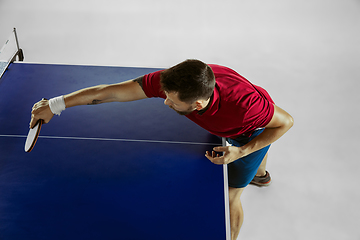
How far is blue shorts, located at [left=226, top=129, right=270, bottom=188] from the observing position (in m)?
2.78

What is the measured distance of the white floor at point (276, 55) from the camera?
369cm

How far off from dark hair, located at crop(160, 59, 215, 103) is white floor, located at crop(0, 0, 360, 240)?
1.93 meters

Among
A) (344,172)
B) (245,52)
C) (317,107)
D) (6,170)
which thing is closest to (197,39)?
(245,52)

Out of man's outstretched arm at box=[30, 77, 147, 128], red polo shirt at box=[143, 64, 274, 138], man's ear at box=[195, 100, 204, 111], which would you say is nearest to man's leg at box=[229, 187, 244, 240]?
red polo shirt at box=[143, 64, 274, 138]

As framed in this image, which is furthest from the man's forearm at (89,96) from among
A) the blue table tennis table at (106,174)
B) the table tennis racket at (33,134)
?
the blue table tennis table at (106,174)

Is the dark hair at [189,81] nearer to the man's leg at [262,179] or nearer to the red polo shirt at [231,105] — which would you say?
the red polo shirt at [231,105]

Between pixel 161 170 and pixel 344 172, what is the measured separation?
2.54m

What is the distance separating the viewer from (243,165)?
9.37 feet

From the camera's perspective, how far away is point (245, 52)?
18.0ft

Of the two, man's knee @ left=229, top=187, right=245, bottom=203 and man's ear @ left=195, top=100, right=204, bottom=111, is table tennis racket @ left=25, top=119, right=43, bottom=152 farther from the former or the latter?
man's knee @ left=229, top=187, right=245, bottom=203

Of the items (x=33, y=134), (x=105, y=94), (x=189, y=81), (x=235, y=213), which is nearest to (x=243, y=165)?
(x=235, y=213)

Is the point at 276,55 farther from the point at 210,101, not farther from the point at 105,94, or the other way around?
the point at 105,94

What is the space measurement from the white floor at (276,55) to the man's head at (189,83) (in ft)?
6.27

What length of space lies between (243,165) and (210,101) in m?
0.83
